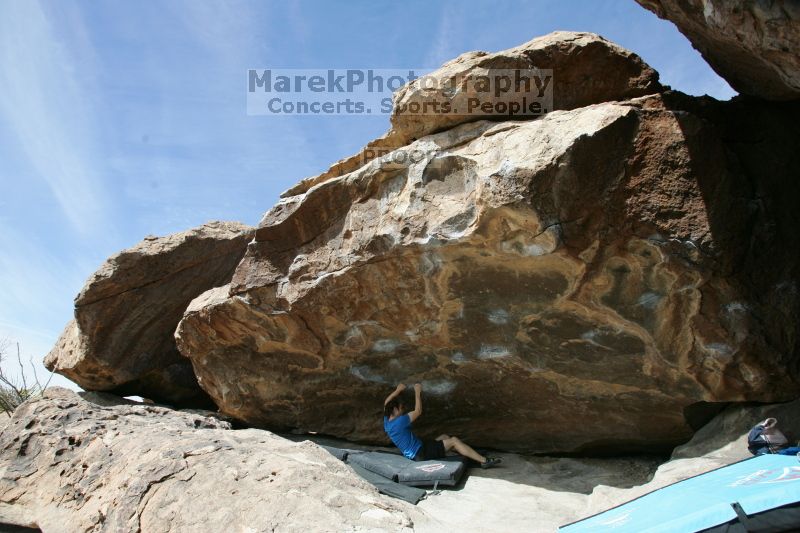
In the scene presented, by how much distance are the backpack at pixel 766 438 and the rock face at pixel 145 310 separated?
549 cm

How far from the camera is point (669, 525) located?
2.67 m

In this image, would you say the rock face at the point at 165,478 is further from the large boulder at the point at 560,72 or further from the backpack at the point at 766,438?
the large boulder at the point at 560,72

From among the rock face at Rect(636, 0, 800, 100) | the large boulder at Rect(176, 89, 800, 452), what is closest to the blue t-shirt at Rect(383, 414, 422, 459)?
the large boulder at Rect(176, 89, 800, 452)

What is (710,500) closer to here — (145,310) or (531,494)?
(531,494)

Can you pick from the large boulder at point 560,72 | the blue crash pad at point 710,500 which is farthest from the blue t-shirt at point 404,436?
the large boulder at point 560,72

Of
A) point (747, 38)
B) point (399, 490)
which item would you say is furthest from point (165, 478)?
point (747, 38)

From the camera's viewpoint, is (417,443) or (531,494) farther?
(417,443)

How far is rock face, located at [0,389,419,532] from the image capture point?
326cm

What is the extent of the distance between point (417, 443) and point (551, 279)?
5.80 ft

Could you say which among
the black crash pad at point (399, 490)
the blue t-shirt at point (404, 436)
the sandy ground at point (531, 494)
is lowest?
the sandy ground at point (531, 494)

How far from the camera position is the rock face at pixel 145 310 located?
688 cm

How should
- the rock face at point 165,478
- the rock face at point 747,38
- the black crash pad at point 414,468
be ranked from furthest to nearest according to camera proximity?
the black crash pad at point 414,468
the rock face at point 165,478
the rock face at point 747,38

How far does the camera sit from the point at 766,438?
3504 millimetres

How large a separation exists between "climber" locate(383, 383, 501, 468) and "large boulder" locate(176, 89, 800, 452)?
29 centimetres
